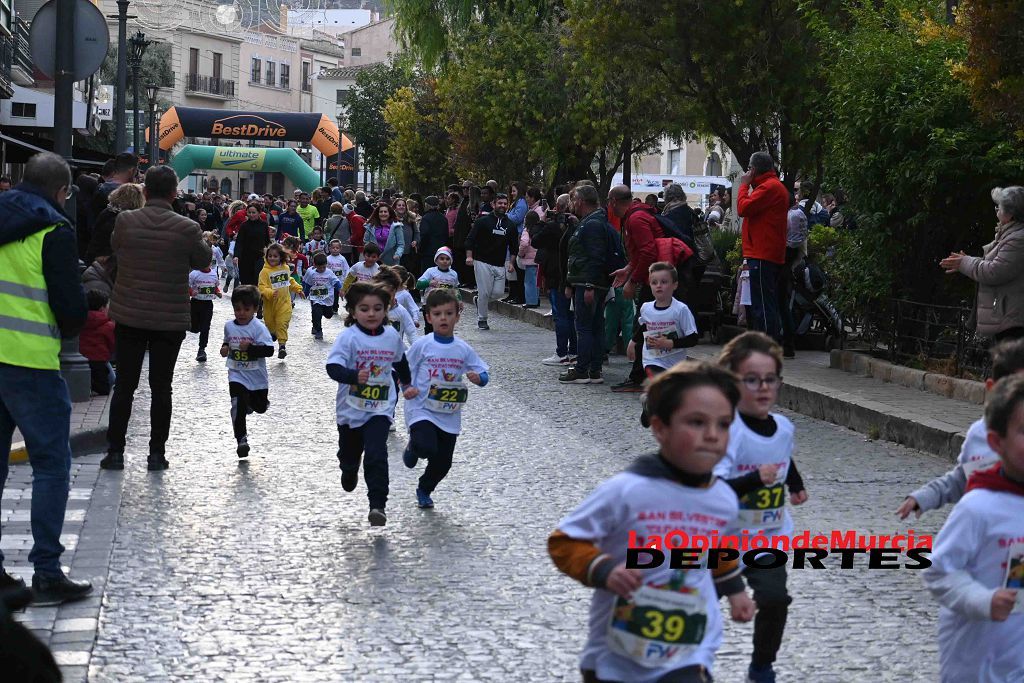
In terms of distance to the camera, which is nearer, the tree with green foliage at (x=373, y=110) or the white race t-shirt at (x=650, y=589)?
the white race t-shirt at (x=650, y=589)

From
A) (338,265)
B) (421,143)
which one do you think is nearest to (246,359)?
(338,265)

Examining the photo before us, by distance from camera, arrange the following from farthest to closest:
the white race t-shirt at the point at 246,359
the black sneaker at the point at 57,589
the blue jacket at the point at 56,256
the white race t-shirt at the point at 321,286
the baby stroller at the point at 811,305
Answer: the white race t-shirt at the point at 321,286, the baby stroller at the point at 811,305, the white race t-shirt at the point at 246,359, the blue jacket at the point at 56,256, the black sneaker at the point at 57,589

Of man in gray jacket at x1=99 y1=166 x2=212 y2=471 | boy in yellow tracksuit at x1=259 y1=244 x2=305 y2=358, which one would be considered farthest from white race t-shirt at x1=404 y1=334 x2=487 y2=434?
boy in yellow tracksuit at x1=259 y1=244 x2=305 y2=358

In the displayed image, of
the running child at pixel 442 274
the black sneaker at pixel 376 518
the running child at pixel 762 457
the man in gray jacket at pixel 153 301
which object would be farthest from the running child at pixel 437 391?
the running child at pixel 442 274

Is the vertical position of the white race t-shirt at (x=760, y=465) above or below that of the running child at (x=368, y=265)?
above

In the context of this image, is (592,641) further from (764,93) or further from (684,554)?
(764,93)

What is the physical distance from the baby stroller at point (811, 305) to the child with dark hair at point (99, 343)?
22.5 ft

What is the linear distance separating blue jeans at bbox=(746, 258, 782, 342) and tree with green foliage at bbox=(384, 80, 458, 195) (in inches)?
1233

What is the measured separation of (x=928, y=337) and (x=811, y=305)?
8.78ft

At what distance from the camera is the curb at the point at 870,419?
11008 mm

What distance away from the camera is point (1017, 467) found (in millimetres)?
4285

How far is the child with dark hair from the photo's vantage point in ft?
43.3

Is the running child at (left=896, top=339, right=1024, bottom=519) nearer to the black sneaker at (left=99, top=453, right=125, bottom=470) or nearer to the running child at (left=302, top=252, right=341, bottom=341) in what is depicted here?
the black sneaker at (left=99, top=453, right=125, bottom=470)

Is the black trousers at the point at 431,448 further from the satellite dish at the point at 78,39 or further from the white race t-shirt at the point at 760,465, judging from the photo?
the satellite dish at the point at 78,39
